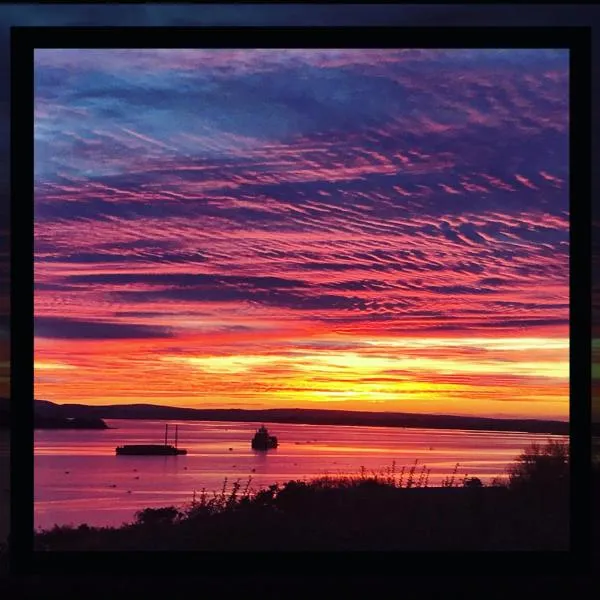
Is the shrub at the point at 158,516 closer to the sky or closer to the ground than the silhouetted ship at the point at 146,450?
closer to the sky

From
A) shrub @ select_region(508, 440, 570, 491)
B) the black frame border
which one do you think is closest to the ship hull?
shrub @ select_region(508, 440, 570, 491)

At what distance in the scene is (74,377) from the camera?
414 inches

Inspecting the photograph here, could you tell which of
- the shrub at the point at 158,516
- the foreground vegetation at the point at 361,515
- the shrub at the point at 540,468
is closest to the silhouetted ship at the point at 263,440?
the foreground vegetation at the point at 361,515

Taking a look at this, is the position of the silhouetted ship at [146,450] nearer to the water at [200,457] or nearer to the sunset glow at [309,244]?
the water at [200,457]

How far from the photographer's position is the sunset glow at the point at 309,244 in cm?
752

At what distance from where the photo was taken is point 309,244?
34.4 ft

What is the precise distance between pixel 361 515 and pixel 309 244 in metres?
3.38

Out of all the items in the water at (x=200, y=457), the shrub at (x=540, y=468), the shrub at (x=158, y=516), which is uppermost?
the shrub at (x=540, y=468)

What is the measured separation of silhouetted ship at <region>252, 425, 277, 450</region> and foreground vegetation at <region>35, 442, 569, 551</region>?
9.06 m

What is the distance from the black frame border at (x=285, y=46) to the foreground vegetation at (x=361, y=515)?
267 cm

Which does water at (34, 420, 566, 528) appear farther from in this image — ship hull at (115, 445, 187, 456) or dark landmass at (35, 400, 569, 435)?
dark landmass at (35, 400, 569, 435)

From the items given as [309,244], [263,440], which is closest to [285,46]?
[309,244]

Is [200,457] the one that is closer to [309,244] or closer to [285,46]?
[309,244]
